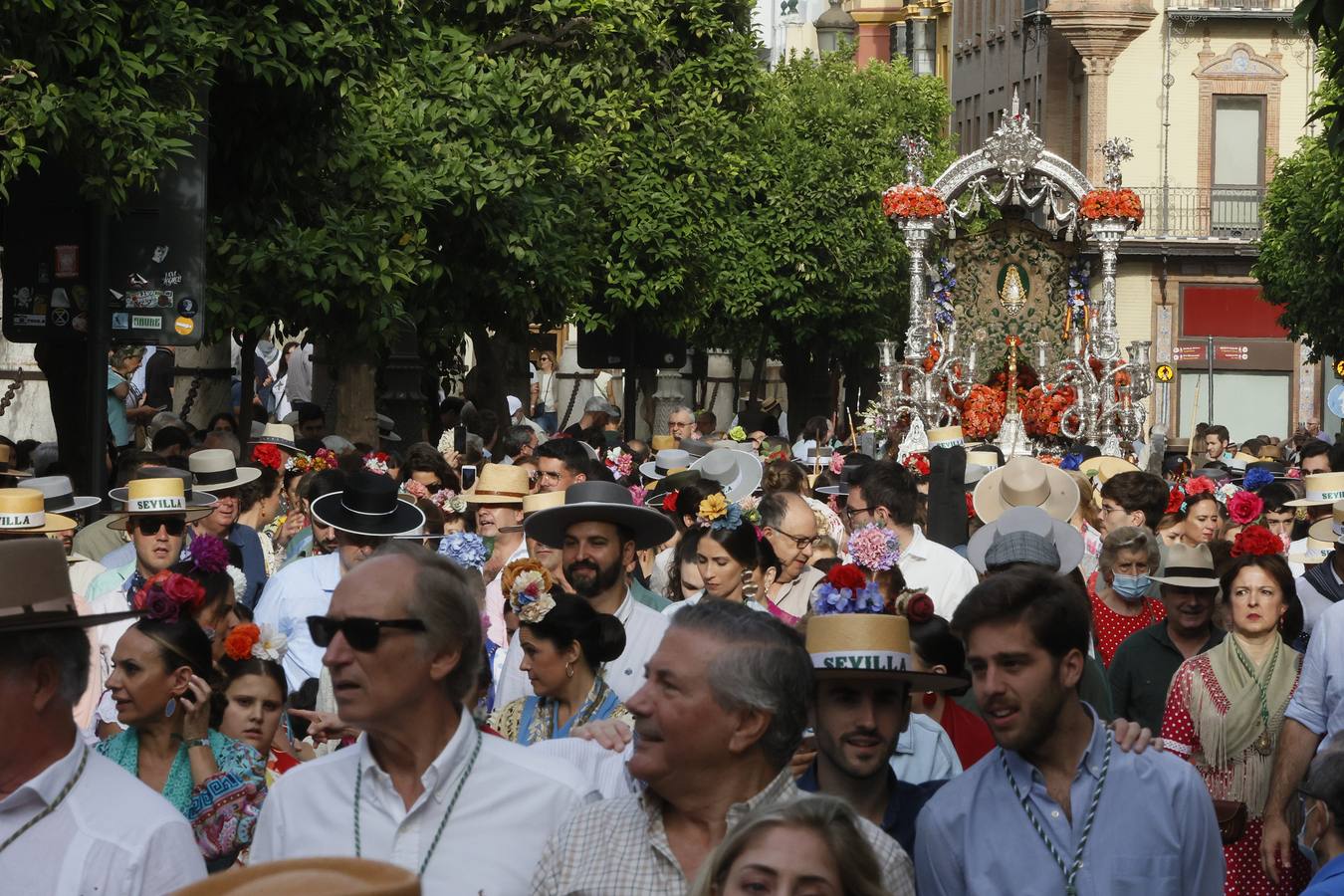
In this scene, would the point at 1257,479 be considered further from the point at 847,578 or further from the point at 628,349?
the point at 628,349

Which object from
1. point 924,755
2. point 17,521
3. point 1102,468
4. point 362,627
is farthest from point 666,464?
point 362,627

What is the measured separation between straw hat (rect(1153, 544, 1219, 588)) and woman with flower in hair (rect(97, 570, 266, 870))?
3996mm

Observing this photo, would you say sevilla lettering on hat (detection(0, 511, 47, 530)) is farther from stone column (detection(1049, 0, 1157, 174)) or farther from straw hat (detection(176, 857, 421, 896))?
stone column (detection(1049, 0, 1157, 174))

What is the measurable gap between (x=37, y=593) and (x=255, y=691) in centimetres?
263

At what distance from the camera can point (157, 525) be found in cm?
970

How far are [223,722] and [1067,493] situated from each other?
7.27m

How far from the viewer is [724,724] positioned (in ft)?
14.9

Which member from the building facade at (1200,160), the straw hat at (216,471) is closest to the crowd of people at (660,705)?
the straw hat at (216,471)

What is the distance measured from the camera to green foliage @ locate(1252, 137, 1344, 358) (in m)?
39.4

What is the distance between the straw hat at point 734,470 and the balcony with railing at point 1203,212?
44.2m

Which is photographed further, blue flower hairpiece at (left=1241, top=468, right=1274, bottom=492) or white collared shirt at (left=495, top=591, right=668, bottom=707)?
blue flower hairpiece at (left=1241, top=468, right=1274, bottom=492)

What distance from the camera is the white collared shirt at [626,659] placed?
7.52m

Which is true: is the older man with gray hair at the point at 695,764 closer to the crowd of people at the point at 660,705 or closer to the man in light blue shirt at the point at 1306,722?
the crowd of people at the point at 660,705

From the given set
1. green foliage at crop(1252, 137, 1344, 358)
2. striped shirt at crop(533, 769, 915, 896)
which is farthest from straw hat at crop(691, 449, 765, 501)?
green foliage at crop(1252, 137, 1344, 358)
